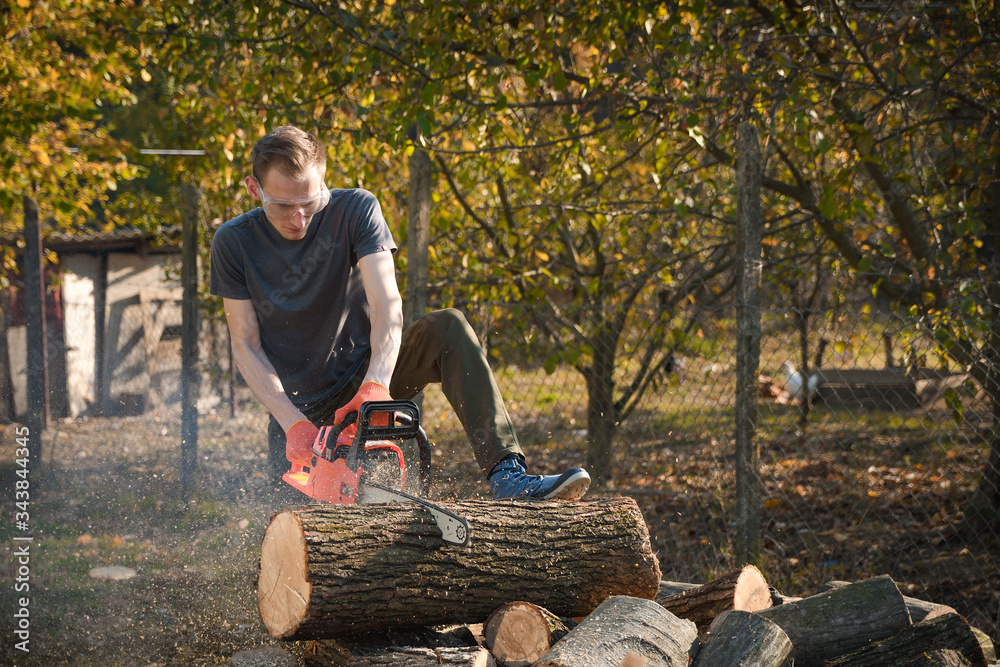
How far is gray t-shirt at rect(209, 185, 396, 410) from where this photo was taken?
118 inches

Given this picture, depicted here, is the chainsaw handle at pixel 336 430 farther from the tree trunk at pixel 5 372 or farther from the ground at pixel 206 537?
the tree trunk at pixel 5 372

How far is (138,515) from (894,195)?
17.6 feet

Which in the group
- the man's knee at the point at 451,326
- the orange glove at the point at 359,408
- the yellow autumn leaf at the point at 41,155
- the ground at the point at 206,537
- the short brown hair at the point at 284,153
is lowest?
the ground at the point at 206,537

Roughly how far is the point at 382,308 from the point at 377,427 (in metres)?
0.69

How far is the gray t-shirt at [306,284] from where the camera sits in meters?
3.01

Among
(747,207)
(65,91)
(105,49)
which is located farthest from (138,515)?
(747,207)

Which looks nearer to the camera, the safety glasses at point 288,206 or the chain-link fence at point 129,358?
the safety glasses at point 288,206

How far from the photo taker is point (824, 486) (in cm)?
566

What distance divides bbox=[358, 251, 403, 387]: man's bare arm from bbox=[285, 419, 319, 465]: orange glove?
1.06 feet

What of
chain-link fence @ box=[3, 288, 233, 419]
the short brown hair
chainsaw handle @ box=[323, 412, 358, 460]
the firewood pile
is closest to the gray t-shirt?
the short brown hair

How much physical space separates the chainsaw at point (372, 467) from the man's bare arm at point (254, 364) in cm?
24

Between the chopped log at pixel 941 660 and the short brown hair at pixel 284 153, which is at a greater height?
the short brown hair at pixel 284 153

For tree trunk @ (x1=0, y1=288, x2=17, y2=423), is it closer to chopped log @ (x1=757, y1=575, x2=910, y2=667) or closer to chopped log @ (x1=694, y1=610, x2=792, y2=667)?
chopped log @ (x1=694, y1=610, x2=792, y2=667)

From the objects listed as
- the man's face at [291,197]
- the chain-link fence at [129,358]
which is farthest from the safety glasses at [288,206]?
the chain-link fence at [129,358]
